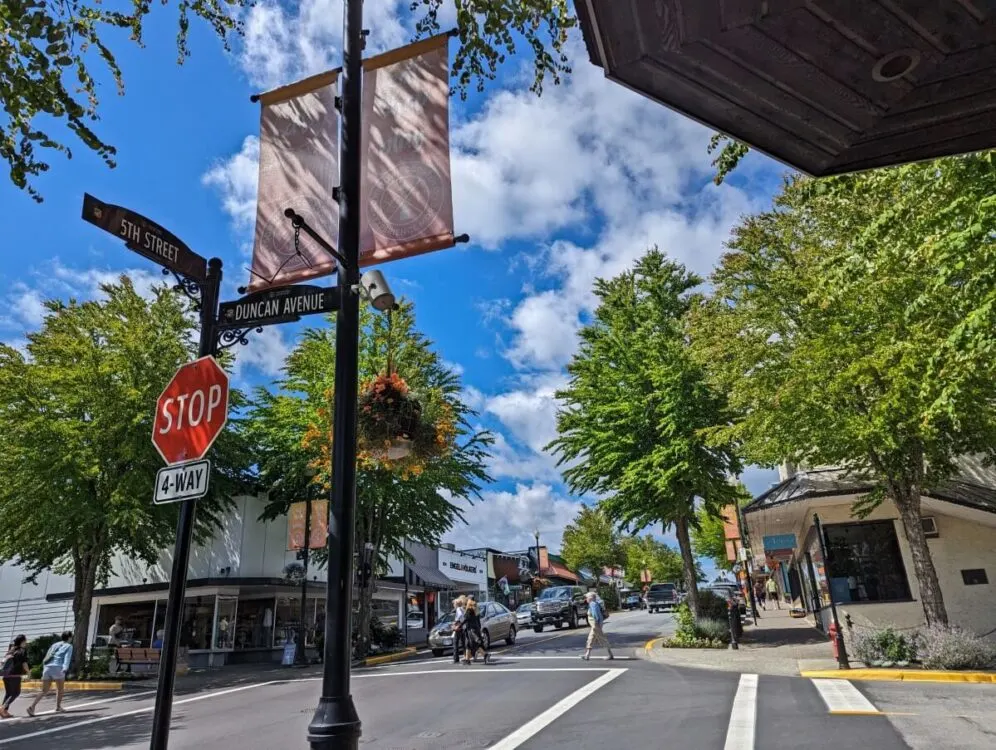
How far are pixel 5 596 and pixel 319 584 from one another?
1656 centimetres

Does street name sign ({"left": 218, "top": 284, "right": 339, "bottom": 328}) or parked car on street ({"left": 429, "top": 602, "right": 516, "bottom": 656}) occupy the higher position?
street name sign ({"left": 218, "top": 284, "right": 339, "bottom": 328})

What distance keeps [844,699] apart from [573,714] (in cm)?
418

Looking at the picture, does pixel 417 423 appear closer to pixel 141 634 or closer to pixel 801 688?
pixel 801 688

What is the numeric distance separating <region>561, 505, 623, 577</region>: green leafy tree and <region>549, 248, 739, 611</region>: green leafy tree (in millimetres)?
44359

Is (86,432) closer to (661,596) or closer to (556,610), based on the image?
(556,610)

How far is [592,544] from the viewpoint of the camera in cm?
6372

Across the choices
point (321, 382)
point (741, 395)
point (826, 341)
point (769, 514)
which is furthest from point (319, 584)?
point (826, 341)

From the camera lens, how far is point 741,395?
47.3 feet

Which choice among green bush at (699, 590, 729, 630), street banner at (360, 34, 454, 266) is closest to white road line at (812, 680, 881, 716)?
green bush at (699, 590, 729, 630)

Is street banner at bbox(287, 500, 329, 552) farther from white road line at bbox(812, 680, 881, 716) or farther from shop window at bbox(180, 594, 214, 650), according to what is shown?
white road line at bbox(812, 680, 881, 716)

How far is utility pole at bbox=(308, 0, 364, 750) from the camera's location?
12.2 feet

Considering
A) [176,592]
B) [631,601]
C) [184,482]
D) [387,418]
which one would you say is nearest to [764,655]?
[387,418]

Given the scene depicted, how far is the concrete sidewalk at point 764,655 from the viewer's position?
13641 mm

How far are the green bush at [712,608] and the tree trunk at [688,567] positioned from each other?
0.30m
